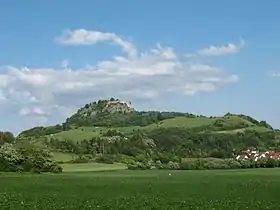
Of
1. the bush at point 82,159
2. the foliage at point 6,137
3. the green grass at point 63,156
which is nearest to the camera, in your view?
the foliage at point 6,137

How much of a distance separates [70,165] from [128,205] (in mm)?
88860

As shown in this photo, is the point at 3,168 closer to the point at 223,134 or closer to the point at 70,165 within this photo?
the point at 70,165

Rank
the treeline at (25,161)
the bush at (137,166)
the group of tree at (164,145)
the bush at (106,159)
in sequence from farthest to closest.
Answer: the group of tree at (164,145)
the bush at (106,159)
the bush at (137,166)
the treeline at (25,161)

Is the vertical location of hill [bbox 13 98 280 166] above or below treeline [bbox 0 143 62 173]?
above

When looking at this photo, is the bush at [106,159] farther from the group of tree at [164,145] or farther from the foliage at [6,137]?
the foliage at [6,137]

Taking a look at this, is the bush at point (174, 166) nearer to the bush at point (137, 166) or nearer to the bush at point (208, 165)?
the bush at point (208, 165)

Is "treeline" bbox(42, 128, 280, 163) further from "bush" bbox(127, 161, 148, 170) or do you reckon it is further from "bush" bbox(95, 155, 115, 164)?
"bush" bbox(127, 161, 148, 170)

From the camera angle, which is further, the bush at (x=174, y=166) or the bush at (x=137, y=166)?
the bush at (x=174, y=166)

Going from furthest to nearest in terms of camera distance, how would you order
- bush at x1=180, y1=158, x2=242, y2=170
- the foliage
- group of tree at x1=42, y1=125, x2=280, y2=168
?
group of tree at x1=42, y1=125, x2=280, y2=168 < the foliage < bush at x1=180, y1=158, x2=242, y2=170

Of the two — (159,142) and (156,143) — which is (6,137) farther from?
(159,142)

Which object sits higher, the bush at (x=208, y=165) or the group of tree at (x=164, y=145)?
the group of tree at (x=164, y=145)

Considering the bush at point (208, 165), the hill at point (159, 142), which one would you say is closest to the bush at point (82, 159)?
the hill at point (159, 142)

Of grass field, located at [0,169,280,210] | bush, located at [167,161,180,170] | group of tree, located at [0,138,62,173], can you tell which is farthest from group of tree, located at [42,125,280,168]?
grass field, located at [0,169,280,210]

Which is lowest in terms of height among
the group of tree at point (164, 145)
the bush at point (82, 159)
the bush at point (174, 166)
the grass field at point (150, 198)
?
the grass field at point (150, 198)
